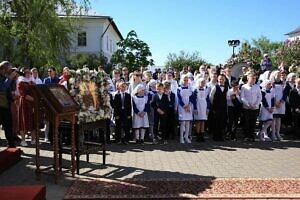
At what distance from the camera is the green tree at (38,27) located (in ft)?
87.4

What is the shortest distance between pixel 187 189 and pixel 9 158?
4.25m

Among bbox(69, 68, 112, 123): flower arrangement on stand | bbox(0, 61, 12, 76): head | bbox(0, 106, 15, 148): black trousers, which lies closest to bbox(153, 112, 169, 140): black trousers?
bbox(69, 68, 112, 123): flower arrangement on stand

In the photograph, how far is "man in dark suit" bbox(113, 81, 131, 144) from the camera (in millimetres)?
13344

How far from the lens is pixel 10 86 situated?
36.3ft

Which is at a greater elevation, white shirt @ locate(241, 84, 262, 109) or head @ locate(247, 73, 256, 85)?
head @ locate(247, 73, 256, 85)

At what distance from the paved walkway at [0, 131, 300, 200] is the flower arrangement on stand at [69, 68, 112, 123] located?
3.76 feet

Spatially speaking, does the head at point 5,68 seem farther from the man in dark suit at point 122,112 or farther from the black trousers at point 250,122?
the black trousers at point 250,122

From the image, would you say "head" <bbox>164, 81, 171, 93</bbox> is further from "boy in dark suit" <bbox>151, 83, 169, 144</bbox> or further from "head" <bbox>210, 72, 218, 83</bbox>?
"head" <bbox>210, 72, 218, 83</bbox>

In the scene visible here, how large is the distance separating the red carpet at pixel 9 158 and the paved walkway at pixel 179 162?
0.40 feet

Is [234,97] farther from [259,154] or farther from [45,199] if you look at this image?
[45,199]

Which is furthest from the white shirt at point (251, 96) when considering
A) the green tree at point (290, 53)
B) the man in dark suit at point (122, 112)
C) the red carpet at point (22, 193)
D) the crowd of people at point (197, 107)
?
the green tree at point (290, 53)

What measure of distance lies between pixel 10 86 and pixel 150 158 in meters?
3.76

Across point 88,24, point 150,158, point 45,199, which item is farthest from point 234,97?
point 88,24

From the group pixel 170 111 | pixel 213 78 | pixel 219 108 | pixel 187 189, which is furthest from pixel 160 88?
pixel 187 189
